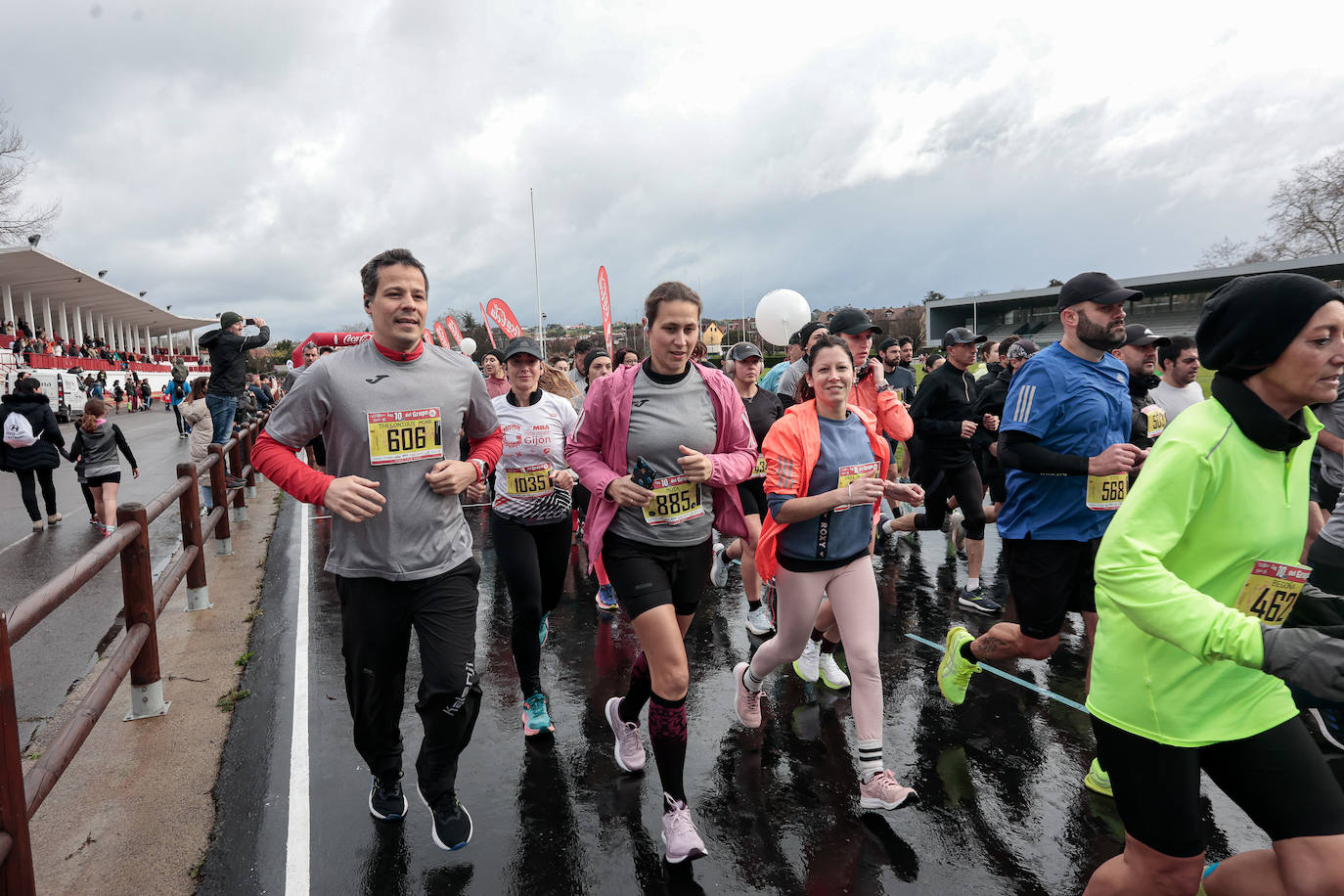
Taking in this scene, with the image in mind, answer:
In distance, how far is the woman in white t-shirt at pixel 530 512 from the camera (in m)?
4.29

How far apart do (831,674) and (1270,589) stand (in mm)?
2960

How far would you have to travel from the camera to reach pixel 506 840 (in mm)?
3275

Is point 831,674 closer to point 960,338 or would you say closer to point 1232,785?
point 1232,785

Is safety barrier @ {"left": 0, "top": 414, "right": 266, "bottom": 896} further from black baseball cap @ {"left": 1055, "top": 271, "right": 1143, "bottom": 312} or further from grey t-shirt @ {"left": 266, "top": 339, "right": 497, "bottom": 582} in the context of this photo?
black baseball cap @ {"left": 1055, "top": 271, "right": 1143, "bottom": 312}

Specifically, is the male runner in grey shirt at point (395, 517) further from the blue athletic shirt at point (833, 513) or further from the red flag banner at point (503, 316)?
the red flag banner at point (503, 316)

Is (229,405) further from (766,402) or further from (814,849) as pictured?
(814,849)

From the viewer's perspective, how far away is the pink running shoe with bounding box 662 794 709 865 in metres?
3.05

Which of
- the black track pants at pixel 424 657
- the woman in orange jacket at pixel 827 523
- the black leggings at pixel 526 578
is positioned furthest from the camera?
the black leggings at pixel 526 578

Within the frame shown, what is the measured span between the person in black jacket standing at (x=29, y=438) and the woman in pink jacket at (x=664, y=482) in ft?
32.6

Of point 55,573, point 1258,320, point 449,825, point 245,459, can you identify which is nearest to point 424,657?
point 449,825

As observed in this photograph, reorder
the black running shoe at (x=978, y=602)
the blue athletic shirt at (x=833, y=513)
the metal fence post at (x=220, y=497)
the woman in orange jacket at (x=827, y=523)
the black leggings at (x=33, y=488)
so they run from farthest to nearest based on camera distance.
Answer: the black leggings at (x=33, y=488), the metal fence post at (x=220, y=497), the black running shoe at (x=978, y=602), the blue athletic shirt at (x=833, y=513), the woman in orange jacket at (x=827, y=523)

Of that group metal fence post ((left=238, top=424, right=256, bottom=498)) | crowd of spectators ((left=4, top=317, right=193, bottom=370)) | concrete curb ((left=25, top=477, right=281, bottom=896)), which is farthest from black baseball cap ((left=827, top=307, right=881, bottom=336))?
crowd of spectators ((left=4, top=317, right=193, bottom=370))

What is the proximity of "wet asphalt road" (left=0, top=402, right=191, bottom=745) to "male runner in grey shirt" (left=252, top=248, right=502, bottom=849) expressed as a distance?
A: 1.19 metres

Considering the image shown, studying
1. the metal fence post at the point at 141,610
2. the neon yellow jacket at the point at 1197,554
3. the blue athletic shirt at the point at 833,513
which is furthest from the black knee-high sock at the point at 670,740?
the metal fence post at the point at 141,610
